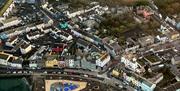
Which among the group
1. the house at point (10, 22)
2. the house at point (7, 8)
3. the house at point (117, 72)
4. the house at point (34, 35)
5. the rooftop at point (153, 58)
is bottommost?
the house at point (117, 72)

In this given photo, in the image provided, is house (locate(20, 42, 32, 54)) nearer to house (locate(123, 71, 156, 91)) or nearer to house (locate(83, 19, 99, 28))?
house (locate(83, 19, 99, 28))

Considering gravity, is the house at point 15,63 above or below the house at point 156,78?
above

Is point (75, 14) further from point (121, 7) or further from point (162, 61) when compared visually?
point (162, 61)

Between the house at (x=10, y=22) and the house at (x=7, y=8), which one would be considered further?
the house at (x=7, y=8)

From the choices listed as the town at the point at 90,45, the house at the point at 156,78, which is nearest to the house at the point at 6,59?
the town at the point at 90,45

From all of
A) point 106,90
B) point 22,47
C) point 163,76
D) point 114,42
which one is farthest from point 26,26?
point 163,76

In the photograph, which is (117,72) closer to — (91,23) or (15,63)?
(91,23)

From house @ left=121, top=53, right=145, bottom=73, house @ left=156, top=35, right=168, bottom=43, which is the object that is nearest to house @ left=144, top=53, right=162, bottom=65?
house @ left=121, top=53, right=145, bottom=73

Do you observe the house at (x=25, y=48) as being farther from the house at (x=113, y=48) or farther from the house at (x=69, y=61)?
the house at (x=113, y=48)
